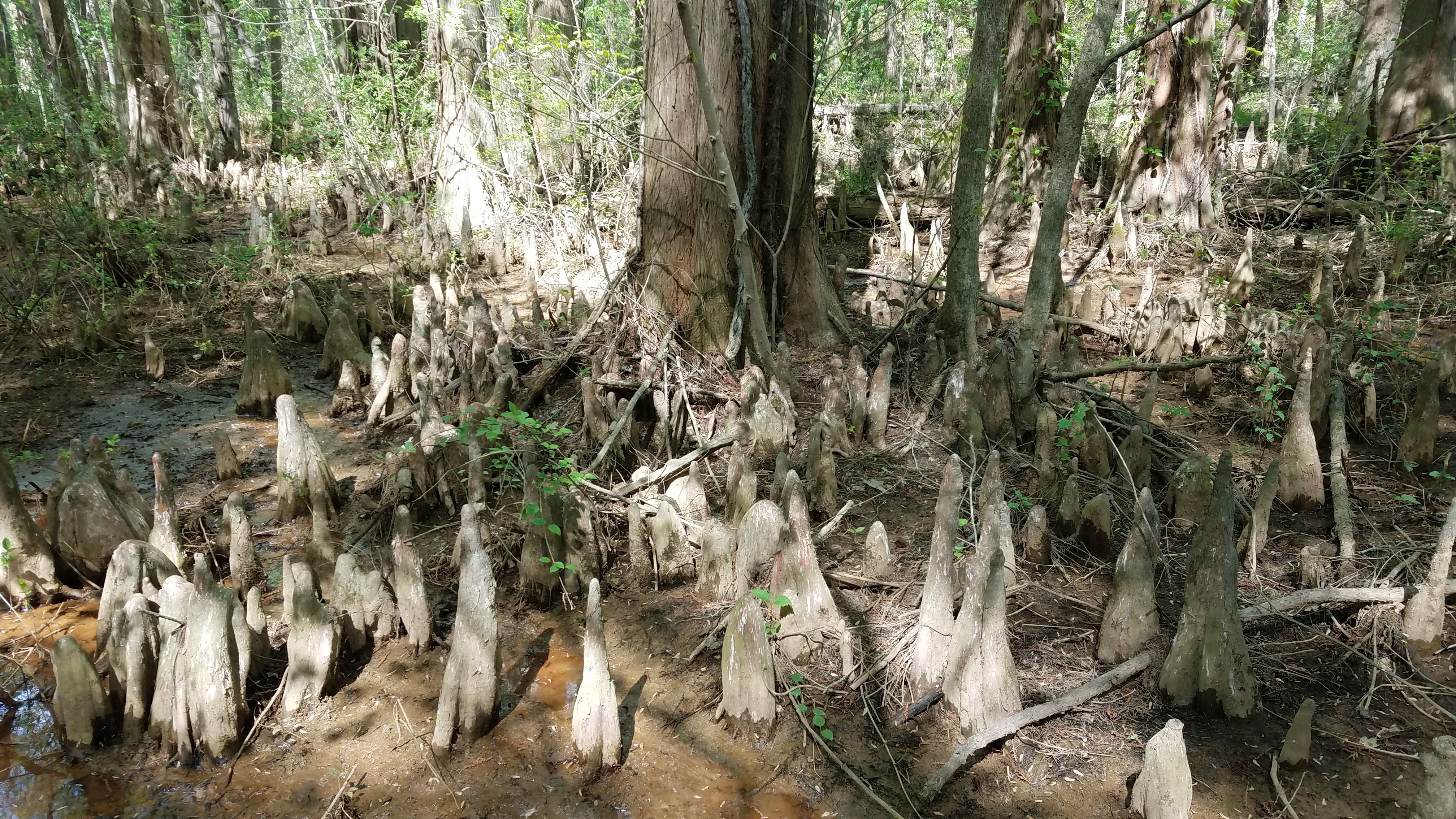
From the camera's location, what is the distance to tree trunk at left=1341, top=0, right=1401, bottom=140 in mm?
8312

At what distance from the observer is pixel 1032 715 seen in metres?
2.67

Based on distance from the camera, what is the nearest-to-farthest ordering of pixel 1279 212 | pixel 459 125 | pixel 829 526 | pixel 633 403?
pixel 829 526, pixel 633 403, pixel 1279 212, pixel 459 125

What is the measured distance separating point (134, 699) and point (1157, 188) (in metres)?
9.33

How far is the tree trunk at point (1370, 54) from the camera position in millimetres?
8312

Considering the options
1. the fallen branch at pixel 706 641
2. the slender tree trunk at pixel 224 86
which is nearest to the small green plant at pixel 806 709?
the fallen branch at pixel 706 641

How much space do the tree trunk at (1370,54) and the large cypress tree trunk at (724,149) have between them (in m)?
6.67

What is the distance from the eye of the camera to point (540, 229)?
28.9 ft

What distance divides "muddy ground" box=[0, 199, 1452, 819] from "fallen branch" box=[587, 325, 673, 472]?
38cm

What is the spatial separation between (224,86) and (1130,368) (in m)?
15.1

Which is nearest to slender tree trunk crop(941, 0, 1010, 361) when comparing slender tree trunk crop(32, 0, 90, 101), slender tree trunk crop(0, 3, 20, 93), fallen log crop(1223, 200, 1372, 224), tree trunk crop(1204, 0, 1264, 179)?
tree trunk crop(1204, 0, 1264, 179)

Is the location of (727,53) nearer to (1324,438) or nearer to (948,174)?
(1324,438)

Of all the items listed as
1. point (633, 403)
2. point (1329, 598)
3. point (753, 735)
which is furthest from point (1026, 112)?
point (753, 735)

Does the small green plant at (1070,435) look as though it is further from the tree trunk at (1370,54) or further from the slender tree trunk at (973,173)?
the tree trunk at (1370,54)

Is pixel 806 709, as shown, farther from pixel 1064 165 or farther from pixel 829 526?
pixel 1064 165
